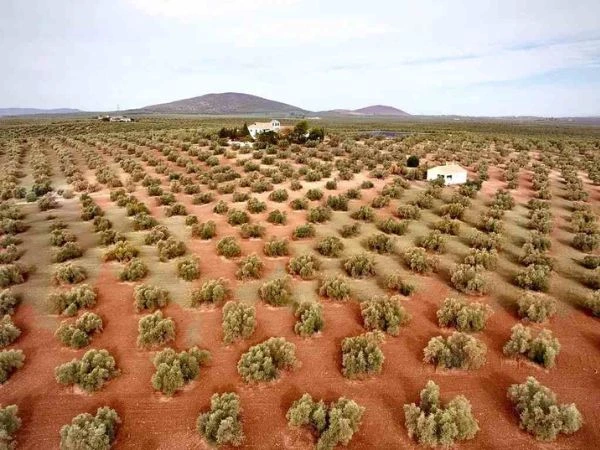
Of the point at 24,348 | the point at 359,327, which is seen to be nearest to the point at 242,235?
the point at 359,327

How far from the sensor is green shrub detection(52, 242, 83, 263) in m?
17.2

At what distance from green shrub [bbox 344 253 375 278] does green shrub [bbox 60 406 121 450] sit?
9.66 metres

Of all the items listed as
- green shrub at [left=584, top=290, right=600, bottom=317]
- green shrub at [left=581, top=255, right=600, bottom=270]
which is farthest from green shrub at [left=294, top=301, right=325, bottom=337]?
green shrub at [left=581, top=255, right=600, bottom=270]

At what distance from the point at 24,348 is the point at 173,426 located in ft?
19.7

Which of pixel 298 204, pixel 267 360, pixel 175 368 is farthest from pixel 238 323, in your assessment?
pixel 298 204

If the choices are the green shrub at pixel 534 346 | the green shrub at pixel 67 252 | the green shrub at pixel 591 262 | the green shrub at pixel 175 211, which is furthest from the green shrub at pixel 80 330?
the green shrub at pixel 591 262

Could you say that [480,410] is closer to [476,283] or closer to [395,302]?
[395,302]

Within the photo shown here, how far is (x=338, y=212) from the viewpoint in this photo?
78.6 feet

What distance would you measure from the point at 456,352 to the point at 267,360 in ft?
17.9

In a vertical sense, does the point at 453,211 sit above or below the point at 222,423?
above

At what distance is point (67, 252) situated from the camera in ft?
57.2

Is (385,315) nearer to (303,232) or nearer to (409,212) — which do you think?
(303,232)

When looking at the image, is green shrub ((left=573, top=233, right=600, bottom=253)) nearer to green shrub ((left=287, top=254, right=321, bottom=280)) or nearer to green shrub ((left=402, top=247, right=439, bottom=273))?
green shrub ((left=402, top=247, right=439, bottom=273))

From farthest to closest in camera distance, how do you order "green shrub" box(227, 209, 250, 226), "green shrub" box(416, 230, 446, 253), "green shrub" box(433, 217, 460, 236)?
1. "green shrub" box(227, 209, 250, 226)
2. "green shrub" box(433, 217, 460, 236)
3. "green shrub" box(416, 230, 446, 253)
